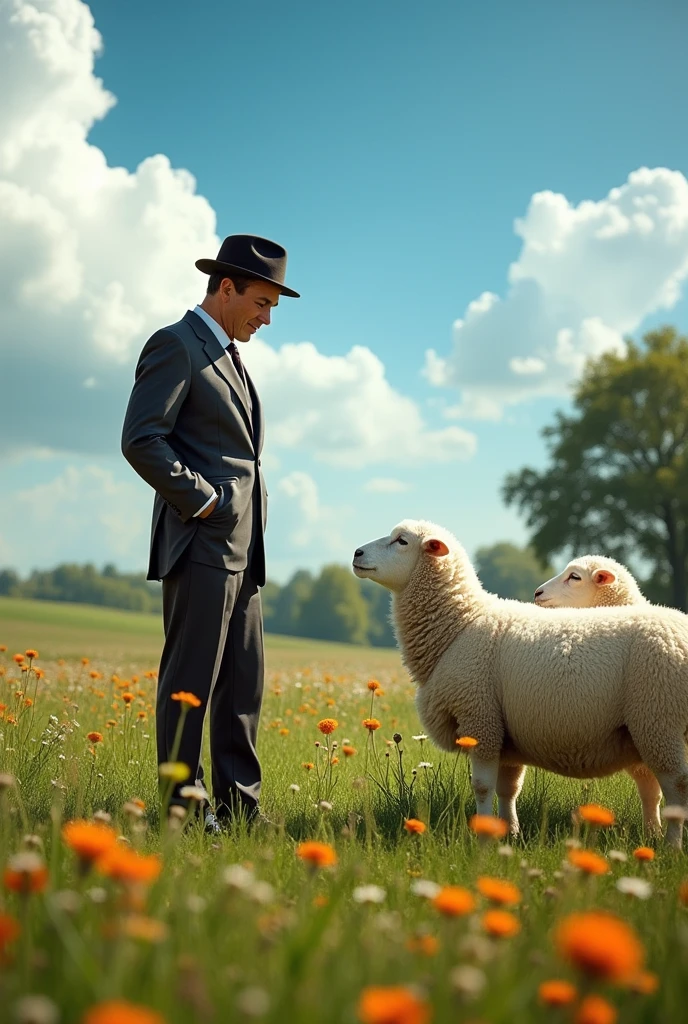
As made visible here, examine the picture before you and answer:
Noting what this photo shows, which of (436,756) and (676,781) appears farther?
(436,756)

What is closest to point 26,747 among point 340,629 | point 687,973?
point 687,973

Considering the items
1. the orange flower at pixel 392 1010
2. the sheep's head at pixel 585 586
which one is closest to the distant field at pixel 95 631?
the sheep's head at pixel 585 586

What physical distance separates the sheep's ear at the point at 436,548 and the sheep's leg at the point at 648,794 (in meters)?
1.53

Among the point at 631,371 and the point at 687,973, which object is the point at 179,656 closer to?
the point at 687,973

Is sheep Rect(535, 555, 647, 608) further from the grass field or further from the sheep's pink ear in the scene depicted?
the grass field

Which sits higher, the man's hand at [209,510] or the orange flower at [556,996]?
the man's hand at [209,510]

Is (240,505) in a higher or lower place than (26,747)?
higher

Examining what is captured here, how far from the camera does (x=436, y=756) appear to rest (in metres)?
6.77

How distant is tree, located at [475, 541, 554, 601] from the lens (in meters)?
99.6

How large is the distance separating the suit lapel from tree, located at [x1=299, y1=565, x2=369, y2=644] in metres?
87.6

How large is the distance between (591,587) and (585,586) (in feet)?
0.12

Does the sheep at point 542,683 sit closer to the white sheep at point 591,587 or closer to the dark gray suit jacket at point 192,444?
the white sheep at point 591,587

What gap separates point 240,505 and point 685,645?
2.32m

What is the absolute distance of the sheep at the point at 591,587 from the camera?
18.1ft
